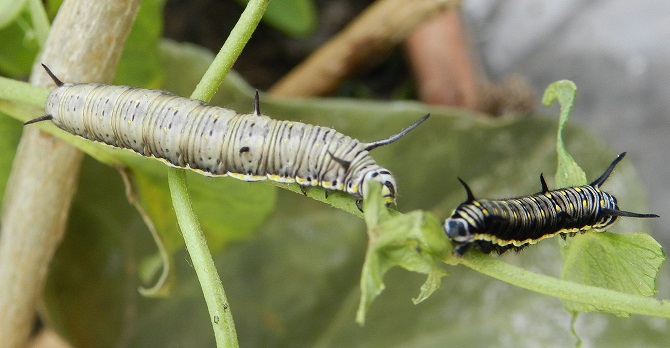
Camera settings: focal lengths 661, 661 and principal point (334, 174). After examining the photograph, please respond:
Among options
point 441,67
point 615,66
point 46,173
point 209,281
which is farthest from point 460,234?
point 615,66

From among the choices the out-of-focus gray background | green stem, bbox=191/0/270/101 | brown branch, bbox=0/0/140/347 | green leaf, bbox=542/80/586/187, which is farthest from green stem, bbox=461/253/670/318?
the out-of-focus gray background

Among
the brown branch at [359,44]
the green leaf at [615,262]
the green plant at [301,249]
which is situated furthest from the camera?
the brown branch at [359,44]

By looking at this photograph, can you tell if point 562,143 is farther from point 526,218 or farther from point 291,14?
point 291,14

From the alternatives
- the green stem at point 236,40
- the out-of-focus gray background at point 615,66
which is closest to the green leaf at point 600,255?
the green stem at point 236,40

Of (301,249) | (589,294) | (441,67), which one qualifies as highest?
(441,67)

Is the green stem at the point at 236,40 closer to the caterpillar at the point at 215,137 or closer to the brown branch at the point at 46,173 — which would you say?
the caterpillar at the point at 215,137

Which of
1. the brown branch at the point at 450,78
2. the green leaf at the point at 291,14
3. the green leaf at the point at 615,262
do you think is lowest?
the green leaf at the point at 615,262

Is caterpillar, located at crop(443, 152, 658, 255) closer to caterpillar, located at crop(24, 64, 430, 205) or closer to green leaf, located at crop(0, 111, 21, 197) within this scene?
caterpillar, located at crop(24, 64, 430, 205)

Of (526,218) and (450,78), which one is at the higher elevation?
(450,78)
